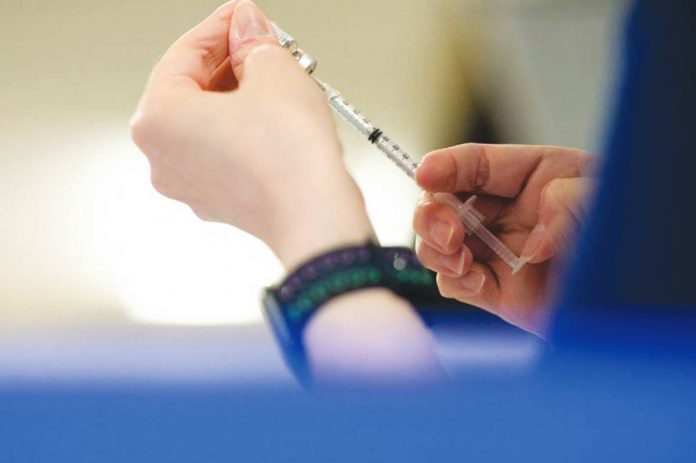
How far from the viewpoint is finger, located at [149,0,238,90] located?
548 mm

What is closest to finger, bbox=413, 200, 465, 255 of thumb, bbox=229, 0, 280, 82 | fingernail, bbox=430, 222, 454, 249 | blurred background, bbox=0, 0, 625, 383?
fingernail, bbox=430, 222, 454, 249

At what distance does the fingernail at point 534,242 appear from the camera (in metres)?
0.68

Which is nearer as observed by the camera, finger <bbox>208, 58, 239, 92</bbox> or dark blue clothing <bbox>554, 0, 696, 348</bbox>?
dark blue clothing <bbox>554, 0, 696, 348</bbox>

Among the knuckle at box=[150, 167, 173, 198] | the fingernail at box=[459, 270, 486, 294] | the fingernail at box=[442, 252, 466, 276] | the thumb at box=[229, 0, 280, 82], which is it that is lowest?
the fingernail at box=[459, 270, 486, 294]

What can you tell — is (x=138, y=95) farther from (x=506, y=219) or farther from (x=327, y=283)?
(x=327, y=283)

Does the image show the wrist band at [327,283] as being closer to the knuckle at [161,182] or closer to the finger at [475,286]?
the knuckle at [161,182]

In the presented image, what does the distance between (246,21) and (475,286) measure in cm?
30

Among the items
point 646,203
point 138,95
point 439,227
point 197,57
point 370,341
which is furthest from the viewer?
point 138,95

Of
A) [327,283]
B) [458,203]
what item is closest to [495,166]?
[458,203]

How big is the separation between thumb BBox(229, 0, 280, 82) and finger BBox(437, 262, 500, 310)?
26cm

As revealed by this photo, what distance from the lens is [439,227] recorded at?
0.68 m

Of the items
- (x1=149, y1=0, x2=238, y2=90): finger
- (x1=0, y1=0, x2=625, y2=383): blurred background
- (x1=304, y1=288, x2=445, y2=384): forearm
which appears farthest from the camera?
(x1=0, y1=0, x2=625, y2=383): blurred background

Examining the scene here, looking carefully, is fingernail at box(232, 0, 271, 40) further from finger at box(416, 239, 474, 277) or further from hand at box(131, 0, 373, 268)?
finger at box(416, 239, 474, 277)

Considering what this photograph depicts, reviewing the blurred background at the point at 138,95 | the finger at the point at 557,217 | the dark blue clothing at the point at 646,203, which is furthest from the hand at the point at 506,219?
the blurred background at the point at 138,95
